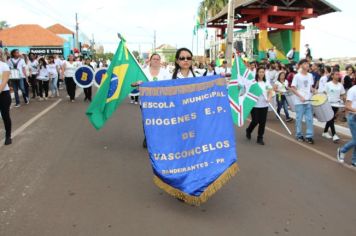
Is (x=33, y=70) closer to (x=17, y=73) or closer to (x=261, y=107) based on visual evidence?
(x=17, y=73)

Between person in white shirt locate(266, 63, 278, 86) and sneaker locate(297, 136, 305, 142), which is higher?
person in white shirt locate(266, 63, 278, 86)

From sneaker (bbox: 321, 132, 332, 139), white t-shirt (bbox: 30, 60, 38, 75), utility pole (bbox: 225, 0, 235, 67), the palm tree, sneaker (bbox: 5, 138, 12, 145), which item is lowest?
sneaker (bbox: 321, 132, 332, 139)

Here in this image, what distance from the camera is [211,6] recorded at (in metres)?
49.5

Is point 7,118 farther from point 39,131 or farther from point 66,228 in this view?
point 66,228

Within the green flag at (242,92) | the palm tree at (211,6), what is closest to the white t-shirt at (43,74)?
the green flag at (242,92)

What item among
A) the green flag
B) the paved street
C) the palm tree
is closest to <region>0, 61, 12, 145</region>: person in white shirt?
the paved street

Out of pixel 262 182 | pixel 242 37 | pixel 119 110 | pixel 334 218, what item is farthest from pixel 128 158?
pixel 242 37

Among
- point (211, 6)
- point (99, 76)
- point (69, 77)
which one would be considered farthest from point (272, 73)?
point (211, 6)

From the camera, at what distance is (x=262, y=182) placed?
5453mm

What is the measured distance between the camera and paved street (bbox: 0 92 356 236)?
12.9 ft

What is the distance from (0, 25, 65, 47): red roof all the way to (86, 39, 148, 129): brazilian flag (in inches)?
2063

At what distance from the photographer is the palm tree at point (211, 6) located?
48.0m

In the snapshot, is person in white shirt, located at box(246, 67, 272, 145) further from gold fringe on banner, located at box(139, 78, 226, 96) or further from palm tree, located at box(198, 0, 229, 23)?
palm tree, located at box(198, 0, 229, 23)

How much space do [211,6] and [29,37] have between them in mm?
26959
